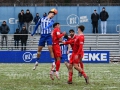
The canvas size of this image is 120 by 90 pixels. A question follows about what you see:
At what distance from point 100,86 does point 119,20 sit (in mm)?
21972

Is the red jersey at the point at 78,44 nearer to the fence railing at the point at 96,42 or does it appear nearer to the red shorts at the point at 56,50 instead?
the red shorts at the point at 56,50

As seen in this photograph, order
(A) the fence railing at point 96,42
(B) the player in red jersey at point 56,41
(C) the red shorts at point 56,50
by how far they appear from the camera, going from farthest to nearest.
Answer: (A) the fence railing at point 96,42
(C) the red shorts at point 56,50
(B) the player in red jersey at point 56,41

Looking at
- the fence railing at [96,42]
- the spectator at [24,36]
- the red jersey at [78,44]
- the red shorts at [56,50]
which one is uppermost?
the red jersey at [78,44]

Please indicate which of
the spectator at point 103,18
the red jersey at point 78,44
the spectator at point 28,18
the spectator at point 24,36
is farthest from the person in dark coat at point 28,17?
the red jersey at point 78,44

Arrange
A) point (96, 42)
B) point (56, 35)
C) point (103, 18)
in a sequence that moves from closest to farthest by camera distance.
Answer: point (56, 35) < point (96, 42) < point (103, 18)

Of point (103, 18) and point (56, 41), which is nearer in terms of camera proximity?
point (56, 41)

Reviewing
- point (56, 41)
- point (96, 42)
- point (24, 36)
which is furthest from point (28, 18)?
point (56, 41)

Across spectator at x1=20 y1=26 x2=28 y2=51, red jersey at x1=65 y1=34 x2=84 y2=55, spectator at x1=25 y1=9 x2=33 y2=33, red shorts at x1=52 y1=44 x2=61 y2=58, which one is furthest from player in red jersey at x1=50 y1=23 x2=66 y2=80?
spectator at x1=25 y1=9 x2=33 y2=33

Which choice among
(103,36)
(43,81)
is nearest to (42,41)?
(43,81)

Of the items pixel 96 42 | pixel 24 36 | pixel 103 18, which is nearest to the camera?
pixel 24 36

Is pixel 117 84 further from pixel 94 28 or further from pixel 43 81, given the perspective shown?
pixel 94 28

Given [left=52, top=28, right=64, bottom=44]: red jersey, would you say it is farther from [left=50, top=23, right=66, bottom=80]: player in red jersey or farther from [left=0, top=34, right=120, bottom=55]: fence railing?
[left=0, top=34, right=120, bottom=55]: fence railing

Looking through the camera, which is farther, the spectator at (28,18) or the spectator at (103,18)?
the spectator at (103,18)

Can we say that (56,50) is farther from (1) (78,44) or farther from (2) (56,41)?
(1) (78,44)
